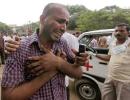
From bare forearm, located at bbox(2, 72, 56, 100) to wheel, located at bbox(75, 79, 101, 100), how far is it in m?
4.53

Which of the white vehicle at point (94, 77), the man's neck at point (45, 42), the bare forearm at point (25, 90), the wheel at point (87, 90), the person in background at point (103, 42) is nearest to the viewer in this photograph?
the bare forearm at point (25, 90)

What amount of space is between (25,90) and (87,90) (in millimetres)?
4758

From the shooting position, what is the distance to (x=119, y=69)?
15.0ft

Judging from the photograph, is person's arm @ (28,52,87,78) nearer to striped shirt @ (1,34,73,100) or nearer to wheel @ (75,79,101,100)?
striped shirt @ (1,34,73,100)

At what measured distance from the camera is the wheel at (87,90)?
634 centimetres

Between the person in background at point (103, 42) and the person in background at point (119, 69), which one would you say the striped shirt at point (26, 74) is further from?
the person in background at point (103, 42)

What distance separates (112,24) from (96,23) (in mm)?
3208

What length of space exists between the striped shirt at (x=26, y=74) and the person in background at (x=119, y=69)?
8.38ft

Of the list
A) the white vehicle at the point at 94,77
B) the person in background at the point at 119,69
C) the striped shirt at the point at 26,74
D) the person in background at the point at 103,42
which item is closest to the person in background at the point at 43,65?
the striped shirt at the point at 26,74

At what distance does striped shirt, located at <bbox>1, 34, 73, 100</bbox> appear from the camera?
73.4 inches

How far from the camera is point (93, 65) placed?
6.24 m

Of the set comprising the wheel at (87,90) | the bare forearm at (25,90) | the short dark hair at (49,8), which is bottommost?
the wheel at (87,90)

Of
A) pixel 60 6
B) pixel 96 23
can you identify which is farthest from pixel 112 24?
pixel 60 6

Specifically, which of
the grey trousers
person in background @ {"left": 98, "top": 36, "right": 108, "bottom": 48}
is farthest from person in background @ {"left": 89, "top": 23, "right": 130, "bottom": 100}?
person in background @ {"left": 98, "top": 36, "right": 108, "bottom": 48}
